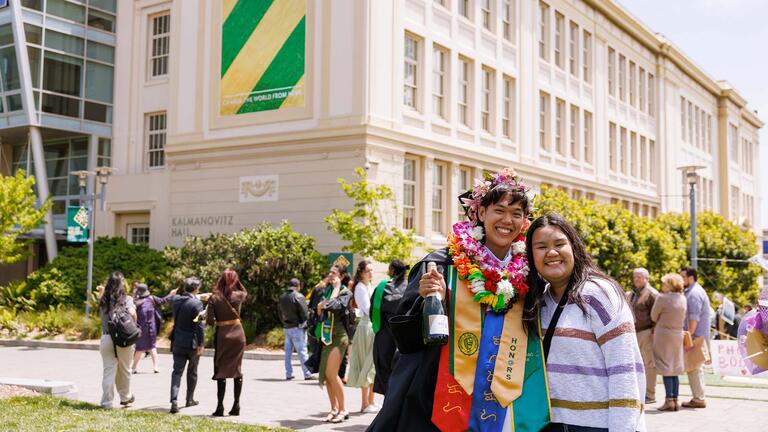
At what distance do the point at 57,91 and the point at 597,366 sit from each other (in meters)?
30.1

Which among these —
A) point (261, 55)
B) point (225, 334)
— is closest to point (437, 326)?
point (225, 334)

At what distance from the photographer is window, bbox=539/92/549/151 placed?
110 ft

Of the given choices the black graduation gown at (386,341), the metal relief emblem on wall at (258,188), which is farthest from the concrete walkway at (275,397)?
the metal relief emblem on wall at (258,188)

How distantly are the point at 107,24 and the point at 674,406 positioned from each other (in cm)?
2698

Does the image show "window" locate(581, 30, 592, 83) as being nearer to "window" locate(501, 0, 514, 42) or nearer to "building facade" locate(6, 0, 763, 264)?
"building facade" locate(6, 0, 763, 264)

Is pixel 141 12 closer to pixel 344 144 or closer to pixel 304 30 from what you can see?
pixel 304 30

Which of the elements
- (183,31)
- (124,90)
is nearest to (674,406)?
(183,31)

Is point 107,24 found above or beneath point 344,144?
above

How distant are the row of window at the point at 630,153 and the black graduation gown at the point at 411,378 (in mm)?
37290

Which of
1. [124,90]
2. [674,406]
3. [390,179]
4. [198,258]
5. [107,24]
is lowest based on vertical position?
[674,406]

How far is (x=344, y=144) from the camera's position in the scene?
23.8 meters

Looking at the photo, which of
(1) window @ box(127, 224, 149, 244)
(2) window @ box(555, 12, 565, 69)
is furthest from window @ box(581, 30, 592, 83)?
(1) window @ box(127, 224, 149, 244)

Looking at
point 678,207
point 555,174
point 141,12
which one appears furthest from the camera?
point 678,207

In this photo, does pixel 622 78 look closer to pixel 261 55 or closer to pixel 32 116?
pixel 261 55
